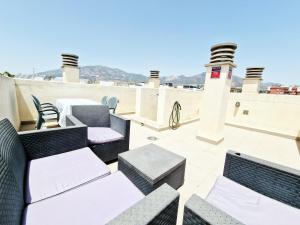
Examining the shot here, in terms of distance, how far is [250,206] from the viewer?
103 centimetres

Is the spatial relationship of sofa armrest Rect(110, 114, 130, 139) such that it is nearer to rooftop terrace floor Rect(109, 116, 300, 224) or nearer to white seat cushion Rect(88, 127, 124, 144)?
white seat cushion Rect(88, 127, 124, 144)

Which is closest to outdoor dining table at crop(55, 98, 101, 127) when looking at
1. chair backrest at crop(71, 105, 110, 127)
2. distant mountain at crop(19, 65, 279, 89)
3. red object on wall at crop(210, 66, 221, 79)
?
chair backrest at crop(71, 105, 110, 127)

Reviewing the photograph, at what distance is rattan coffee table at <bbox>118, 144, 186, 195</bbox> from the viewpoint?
1.37 meters

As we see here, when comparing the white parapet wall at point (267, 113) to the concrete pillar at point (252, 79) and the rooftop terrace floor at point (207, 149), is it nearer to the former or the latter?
the rooftop terrace floor at point (207, 149)

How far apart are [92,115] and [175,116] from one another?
285cm

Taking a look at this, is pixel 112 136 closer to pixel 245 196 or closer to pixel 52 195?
pixel 52 195

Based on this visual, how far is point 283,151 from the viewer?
10.9 feet

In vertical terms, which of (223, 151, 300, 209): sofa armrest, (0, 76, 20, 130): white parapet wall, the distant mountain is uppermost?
the distant mountain

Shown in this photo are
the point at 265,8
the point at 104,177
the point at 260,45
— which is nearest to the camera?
the point at 104,177

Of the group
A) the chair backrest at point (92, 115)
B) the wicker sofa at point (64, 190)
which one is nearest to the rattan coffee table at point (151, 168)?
the wicker sofa at point (64, 190)

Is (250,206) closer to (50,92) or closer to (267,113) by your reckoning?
(267,113)

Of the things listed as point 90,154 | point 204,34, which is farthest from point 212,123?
point 204,34

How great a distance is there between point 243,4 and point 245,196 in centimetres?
524

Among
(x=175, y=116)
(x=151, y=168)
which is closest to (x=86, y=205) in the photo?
(x=151, y=168)
